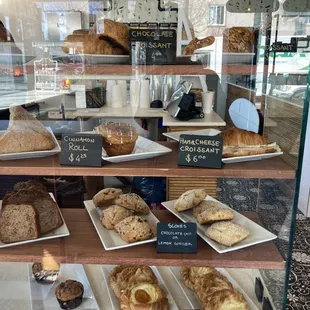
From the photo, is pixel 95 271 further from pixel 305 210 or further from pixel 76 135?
pixel 305 210

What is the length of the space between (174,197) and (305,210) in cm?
218

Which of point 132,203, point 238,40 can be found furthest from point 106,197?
point 238,40

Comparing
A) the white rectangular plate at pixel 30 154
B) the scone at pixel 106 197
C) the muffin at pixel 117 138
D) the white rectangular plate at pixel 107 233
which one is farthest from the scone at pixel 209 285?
the white rectangular plate at pixel 30 154

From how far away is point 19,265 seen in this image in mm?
1182

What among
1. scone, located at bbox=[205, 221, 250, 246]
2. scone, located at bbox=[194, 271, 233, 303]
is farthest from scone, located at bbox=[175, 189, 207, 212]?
scone, located at bbox=[194, 271, 233, 303]

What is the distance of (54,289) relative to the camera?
109cm

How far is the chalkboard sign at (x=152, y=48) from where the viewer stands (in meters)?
0.88

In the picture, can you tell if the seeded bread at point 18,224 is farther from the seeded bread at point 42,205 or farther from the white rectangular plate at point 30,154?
the white rectangular plate at point 30,154

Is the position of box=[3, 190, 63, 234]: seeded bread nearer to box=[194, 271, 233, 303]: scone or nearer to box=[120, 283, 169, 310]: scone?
box=[120, 283, 169, 310]: scone

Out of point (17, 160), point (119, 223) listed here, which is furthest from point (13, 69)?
point (119, 223)

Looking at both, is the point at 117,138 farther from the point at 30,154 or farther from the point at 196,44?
the point at 196,44

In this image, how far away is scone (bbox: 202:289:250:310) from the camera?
0.92 meters

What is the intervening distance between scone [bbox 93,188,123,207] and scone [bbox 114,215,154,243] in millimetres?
135

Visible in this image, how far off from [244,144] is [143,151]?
0.88ft
